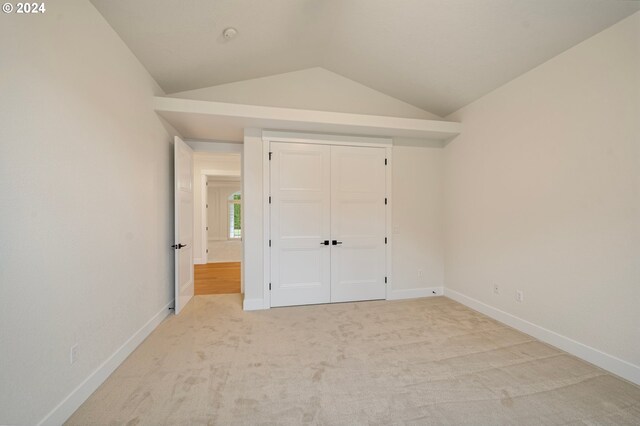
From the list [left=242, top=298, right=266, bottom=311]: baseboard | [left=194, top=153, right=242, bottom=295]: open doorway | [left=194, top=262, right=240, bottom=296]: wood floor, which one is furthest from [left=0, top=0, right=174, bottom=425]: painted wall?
[left=194, top=153, right=242, bottom=295]: open doorway

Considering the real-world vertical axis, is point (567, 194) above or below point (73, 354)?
above

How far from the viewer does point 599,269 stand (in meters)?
2.15

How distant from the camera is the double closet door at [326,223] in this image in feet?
11.5

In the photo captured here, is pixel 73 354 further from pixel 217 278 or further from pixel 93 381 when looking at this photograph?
pixel 217 278

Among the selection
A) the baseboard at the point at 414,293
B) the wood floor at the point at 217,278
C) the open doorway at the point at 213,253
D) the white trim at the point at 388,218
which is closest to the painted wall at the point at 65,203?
the wood floor at the point at 217,278

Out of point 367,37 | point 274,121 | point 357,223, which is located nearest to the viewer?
point 367,37

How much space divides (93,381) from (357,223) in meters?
3.10

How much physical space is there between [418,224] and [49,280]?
3.99 m

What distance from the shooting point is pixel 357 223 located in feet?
12.3

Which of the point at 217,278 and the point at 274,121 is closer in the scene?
the point at 274,121

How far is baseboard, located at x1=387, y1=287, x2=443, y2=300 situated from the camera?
3826 millimetres

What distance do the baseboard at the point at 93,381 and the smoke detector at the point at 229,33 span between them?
3005mm

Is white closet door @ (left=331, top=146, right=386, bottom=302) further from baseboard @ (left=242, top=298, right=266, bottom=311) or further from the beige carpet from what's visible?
baseboard @ (left=242, top=298, right=266, bottom=311)

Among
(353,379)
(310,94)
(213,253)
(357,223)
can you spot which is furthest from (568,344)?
(213,253)
